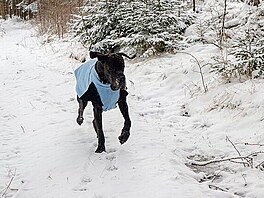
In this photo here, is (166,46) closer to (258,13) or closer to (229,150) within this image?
(258,13)

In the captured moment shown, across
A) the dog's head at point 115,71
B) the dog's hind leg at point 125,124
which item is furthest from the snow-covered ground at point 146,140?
the dog's head at point 115,71

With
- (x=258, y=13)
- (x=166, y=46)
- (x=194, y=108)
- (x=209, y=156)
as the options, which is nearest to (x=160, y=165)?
(x=209, y=156)

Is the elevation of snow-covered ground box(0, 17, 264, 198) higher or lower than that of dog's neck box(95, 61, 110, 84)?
lower

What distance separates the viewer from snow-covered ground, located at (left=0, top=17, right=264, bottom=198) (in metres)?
3.45

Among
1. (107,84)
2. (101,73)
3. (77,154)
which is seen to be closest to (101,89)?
(107,84)

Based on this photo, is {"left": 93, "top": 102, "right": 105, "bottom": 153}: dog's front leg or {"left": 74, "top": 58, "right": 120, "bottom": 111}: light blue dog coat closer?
{"left": 74, "top": 58, "right": 120, "bottom": 111}: light blue dog coat

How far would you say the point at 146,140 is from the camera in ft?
15.3

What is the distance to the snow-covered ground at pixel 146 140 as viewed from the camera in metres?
3.45

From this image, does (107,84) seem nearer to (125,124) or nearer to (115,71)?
(115,71)

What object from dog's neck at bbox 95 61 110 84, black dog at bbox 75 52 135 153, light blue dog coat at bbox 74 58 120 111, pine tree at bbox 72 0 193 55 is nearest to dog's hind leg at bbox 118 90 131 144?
black dog at bbox 75 52 135 153

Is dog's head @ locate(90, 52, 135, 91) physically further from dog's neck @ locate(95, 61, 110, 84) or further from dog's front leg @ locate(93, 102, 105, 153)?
dog's front leg @ locate(93, 102, 105, 153)

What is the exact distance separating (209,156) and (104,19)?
624 cm

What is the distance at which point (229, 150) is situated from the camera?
425cm

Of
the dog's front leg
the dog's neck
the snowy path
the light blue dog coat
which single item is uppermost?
the dog's neck
